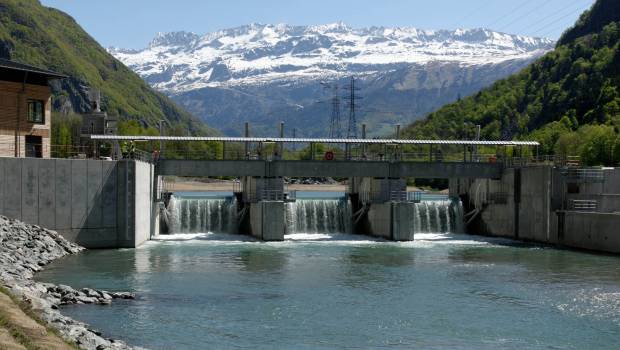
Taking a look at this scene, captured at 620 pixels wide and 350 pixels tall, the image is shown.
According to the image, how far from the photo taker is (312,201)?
2921 inches

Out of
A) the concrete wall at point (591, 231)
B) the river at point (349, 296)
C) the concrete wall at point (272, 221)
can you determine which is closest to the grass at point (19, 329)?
the river at point (349, 296)

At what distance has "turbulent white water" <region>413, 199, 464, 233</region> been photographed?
75.6 m

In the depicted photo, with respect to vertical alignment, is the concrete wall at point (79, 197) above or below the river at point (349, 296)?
above

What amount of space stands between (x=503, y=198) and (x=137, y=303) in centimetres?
4414

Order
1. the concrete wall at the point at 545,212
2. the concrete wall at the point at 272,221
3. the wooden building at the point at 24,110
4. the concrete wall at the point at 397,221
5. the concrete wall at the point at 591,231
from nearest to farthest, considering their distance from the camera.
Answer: the wooden building at the point at 24,110 < the concrete wall at the point at 591,231 < the concrete wall at the point at 545,212 < the concrete wall at the point at 272,221 < the concrete wall at the point at 397,221

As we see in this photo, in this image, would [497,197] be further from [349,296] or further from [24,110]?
[24,110]

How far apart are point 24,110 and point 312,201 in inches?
1033

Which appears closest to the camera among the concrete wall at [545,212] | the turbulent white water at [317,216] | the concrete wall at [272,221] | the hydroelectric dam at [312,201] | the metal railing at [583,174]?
the hydroelectric dam at [312,201]

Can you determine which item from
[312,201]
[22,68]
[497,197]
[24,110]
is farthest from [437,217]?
[22,68]

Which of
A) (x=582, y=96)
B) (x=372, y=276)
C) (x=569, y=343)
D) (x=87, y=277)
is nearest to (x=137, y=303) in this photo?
(x=87, y=277)

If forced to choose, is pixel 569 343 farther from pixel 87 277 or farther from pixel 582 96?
pixel 582 96

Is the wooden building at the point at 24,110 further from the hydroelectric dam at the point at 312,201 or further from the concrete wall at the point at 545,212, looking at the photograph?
the concrete wall at the point at 545,212

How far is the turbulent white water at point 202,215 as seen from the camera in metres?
70.9

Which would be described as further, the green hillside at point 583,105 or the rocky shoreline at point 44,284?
the green hillside at point 583,105
